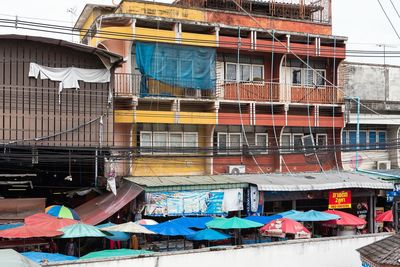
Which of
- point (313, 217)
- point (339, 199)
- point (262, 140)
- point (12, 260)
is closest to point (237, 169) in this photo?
point (262, 140)

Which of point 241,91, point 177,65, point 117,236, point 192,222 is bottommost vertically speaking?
point 117,236

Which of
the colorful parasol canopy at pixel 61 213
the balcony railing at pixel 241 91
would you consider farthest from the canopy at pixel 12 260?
the balcony railing at pixel 241 91

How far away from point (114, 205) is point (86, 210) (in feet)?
6.31

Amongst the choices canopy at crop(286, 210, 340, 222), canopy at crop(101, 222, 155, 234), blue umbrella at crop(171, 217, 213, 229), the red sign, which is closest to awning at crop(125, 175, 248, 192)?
blue umbrella at crop(171, 217, 213, 229)

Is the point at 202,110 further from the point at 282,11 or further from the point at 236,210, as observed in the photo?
the point at 282,11

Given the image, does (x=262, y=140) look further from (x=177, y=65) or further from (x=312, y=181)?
(x=177, y=65)

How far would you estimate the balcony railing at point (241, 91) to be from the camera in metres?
19.4

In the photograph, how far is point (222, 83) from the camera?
→ 20.9m

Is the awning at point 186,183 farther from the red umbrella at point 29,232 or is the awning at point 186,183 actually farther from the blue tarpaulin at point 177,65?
the red umbrella at point 29,232

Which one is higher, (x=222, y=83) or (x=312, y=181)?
(x=222, y=83)

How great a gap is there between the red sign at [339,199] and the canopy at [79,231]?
10.1m

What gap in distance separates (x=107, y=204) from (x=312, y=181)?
26.6 feet

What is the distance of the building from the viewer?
56.8ft

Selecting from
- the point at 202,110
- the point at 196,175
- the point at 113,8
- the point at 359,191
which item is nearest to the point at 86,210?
the point at 196,175
